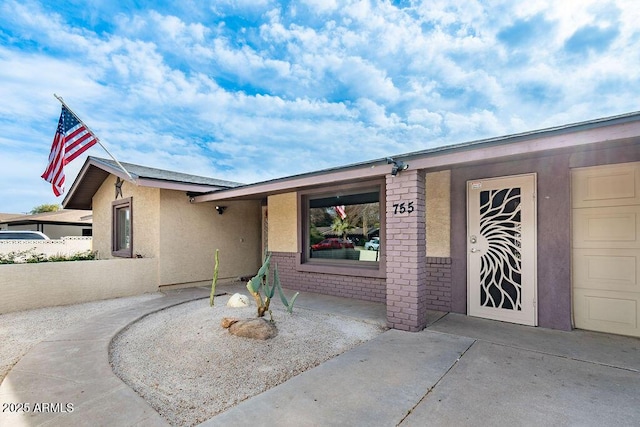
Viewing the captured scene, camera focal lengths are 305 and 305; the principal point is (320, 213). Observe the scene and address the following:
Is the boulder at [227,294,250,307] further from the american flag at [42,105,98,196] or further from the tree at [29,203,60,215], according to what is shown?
the tree at [29,203,60,215]

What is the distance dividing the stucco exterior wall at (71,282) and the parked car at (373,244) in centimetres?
546

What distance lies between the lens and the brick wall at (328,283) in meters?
6.26

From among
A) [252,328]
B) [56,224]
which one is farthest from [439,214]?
[56,224]

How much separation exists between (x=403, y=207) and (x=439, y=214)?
134cm

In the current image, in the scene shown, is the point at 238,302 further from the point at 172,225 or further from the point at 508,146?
the point at 508,146

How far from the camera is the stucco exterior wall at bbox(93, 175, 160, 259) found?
8094mm

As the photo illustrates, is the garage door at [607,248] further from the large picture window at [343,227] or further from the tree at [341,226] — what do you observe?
the tree at [341,226]

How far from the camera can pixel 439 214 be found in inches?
214

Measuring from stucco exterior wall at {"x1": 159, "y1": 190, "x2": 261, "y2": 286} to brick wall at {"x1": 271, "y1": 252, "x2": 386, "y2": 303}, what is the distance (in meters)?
1.71

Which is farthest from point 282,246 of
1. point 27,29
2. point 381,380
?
point 27,29

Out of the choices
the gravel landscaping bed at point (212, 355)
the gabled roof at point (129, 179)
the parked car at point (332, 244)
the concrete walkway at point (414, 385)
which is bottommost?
the gravel landscaping bed at point (212, 355)

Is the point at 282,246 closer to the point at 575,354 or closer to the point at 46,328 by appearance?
the point at 46,328

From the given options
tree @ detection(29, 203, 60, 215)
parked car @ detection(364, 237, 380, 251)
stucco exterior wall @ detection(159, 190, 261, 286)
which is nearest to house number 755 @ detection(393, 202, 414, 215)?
parked car @ detection(364, 237, 380, 251)

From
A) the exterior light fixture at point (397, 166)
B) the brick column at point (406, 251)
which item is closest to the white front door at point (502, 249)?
the brick column at point (406, 251)
